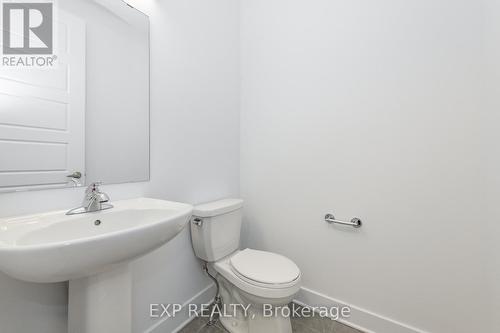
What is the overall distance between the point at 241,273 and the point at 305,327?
2.01 ft

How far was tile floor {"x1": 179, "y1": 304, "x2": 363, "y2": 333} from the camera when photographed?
1258 mm

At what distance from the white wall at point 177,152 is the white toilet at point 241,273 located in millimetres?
152

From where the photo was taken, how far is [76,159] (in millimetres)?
884

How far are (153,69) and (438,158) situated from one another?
5.08 feet

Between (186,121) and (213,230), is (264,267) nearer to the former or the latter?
(213,230)

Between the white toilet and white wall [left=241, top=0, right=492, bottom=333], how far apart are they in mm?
359

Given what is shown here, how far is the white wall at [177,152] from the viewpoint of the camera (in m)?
0.76

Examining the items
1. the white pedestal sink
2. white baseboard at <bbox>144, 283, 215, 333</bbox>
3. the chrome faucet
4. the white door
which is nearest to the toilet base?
white baseboard at <bbox>144, 283, 215, 333</bbox>

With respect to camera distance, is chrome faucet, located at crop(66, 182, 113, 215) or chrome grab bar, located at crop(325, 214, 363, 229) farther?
chrome grab bar, located at crop(325, 214, 363, 229)

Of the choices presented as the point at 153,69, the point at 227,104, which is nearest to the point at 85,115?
the point at 153,69

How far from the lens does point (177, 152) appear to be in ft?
4.12

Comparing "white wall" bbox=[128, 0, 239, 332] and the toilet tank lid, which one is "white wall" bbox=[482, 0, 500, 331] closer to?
the toilet tank lid

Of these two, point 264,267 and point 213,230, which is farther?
point 213,230

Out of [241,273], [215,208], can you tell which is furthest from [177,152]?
[241,273]
